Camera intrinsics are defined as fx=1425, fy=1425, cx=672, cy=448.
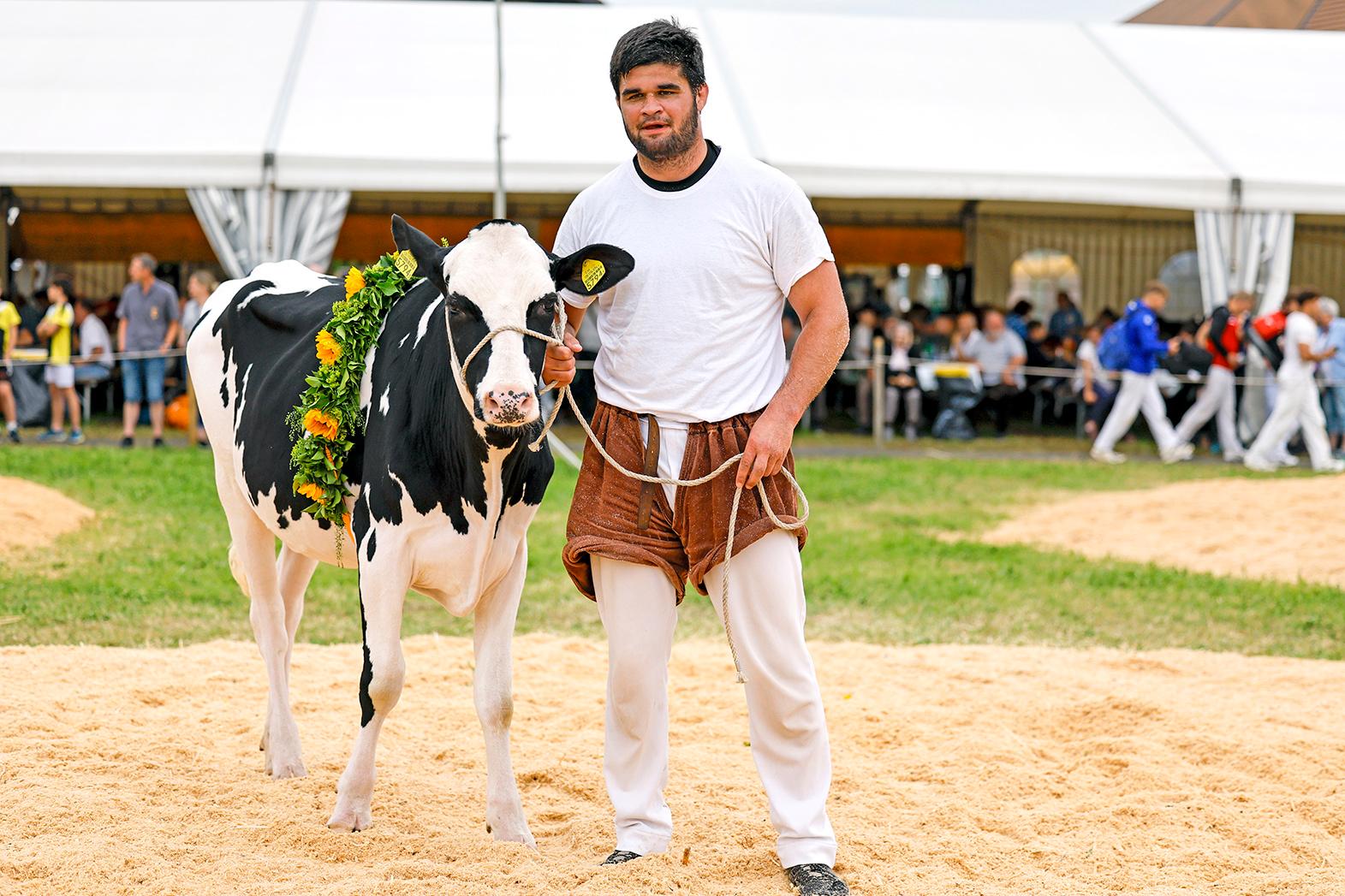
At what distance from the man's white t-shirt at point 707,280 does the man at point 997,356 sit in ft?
44.6

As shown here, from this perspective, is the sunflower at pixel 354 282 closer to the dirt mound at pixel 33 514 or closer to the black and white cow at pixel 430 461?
the black and white cow at pixel 430 461

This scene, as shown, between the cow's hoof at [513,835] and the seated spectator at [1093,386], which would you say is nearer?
the cow's hoof at [513,835]

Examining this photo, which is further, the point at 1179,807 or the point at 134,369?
the point at 134,369

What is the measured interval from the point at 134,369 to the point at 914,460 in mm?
7831

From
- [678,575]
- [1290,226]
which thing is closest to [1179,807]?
[678,575]

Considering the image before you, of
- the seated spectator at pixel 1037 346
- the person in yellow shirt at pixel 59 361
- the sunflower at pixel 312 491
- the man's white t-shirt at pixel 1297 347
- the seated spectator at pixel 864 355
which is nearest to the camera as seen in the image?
the sunflower at pixel 312 491

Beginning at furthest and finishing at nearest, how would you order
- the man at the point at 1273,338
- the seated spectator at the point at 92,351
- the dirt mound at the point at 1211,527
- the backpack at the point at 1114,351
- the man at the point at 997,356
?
the man at the point at 997,356, the backpack at the point at 1114,351, the man at the point at 1273,338, the seated spectator at the point at 92,351, the dirt mound at the point at 1211,527

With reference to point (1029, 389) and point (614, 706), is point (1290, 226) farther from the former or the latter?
point (614, 706)

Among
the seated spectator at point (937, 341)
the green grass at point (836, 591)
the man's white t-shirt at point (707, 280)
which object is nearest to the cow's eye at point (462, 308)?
the man's white t-shirt at point (707, 280)

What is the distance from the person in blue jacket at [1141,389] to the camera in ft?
49.9

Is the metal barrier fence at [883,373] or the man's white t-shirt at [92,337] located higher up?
the man's white t-shirt at [92,337]

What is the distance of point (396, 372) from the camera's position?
4.18 meters

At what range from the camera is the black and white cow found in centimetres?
369

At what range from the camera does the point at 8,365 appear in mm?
14422
